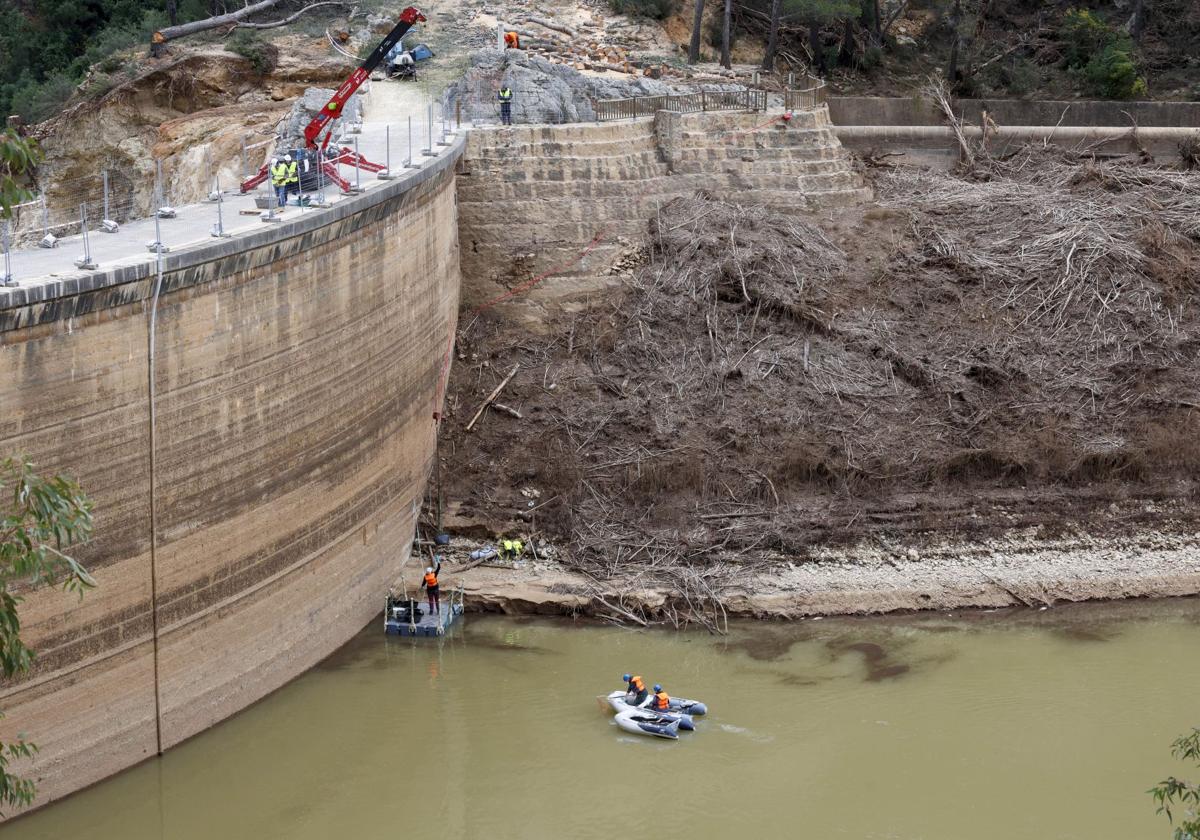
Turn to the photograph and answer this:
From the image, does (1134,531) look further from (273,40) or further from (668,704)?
(273,40)

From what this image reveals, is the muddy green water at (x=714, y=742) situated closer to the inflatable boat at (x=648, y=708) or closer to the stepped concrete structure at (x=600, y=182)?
the inflatable boat at (x=648, y=708)

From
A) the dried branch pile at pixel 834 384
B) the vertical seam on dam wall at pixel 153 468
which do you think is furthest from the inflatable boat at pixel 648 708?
the vertical seam on dam wall at pixel 153 468

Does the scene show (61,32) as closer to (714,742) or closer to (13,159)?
(714,742)

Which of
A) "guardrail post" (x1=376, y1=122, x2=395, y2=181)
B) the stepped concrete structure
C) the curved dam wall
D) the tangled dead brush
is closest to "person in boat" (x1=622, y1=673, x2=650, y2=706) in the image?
the curved dam wall

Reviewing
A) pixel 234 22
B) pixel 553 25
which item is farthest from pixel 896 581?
pixel 234 22

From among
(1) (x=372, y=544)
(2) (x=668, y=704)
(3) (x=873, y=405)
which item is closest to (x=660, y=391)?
(3) (x=873, y=405)
